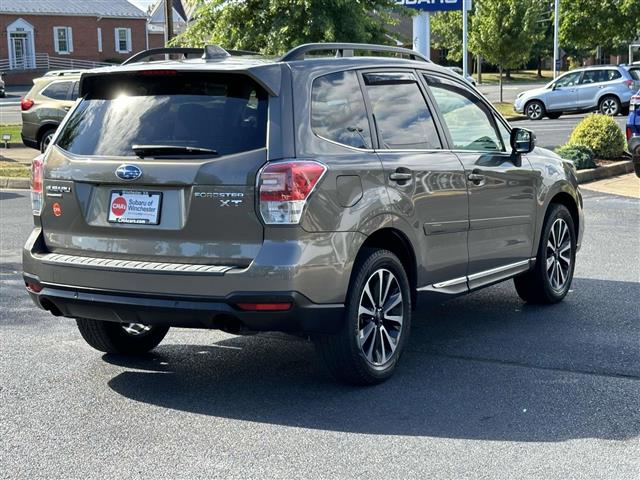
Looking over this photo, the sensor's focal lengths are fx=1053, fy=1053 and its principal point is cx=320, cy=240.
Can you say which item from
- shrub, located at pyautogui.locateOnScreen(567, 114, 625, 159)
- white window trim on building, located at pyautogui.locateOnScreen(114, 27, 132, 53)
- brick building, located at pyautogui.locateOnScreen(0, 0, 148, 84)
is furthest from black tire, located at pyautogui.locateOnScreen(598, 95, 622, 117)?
white window trim on building, located at pyautogui.locateOnScreen(114, 27, 132, 53)

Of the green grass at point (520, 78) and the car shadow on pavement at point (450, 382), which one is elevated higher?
the green grass at point (520, 78)

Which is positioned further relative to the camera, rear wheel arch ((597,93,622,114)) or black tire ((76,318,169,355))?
rear wheel arch ((597,93,622,114))

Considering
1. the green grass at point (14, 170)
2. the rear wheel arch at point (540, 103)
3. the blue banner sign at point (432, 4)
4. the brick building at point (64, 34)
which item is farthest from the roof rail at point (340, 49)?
the brick building at point (64, 34)

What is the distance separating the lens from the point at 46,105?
880 inches

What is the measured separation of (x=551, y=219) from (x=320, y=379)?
270 cm

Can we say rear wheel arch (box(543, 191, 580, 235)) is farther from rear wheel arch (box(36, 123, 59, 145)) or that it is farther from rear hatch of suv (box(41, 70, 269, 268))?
rear wheel arch (box(36, 123, 59, 145))

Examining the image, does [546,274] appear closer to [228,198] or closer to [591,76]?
[228,198]

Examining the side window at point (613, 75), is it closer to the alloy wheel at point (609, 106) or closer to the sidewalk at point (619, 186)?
the alloy wheel at point (609, 106)

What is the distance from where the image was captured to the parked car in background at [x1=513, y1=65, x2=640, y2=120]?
1323 inches

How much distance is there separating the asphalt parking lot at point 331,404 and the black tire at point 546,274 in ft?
0.51

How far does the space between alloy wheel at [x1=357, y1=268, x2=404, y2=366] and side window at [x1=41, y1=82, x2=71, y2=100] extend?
58.3ft

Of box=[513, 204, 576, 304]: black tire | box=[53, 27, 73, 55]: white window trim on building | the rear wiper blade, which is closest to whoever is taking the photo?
the rear wiper blade

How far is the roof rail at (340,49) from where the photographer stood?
580cm

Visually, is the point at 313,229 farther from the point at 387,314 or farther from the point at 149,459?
the point at 149,459
